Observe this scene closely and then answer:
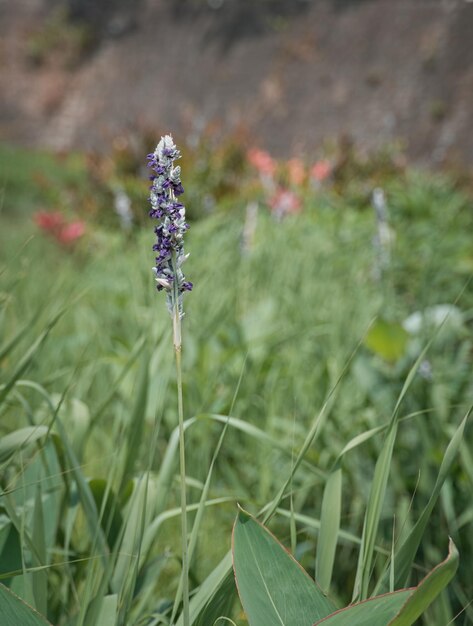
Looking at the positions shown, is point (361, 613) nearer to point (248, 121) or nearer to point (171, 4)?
point (248, 121)

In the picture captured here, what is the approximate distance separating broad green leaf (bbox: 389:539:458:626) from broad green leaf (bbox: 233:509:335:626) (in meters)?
0.09

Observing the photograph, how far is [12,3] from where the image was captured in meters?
21.1

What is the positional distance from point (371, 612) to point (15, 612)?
29cm

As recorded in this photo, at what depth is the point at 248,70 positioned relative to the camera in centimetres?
1689

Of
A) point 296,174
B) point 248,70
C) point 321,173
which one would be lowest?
point 321,173

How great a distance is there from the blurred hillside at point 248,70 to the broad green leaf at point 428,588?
982 centimetres

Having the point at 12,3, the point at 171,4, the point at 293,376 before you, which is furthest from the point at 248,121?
the point at 293,376

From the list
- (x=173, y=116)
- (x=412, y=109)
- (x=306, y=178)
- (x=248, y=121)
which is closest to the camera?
(x=306, y=178)

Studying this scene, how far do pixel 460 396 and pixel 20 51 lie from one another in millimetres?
21541

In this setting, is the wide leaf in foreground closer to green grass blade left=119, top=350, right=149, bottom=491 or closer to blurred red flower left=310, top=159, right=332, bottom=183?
green grass blade left=119, top=350, right=149, bottom=491

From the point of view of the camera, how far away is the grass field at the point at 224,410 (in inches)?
33.0

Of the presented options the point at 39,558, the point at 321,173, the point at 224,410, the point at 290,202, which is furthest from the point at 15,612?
the point at 321,173

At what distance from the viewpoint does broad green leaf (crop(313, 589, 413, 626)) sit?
0.56 meters

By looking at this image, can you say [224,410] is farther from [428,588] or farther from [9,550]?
[428,588]
